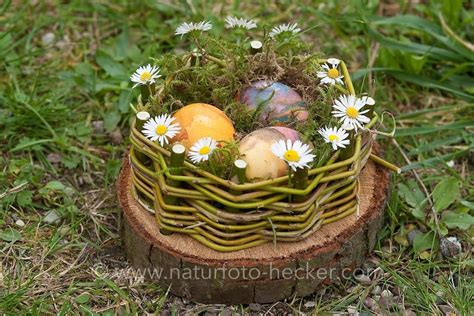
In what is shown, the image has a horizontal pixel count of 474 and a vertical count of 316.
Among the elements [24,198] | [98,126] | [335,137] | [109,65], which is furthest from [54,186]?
[335,137]

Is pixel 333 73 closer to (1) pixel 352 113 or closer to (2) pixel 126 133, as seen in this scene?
(1) pixel 352 113

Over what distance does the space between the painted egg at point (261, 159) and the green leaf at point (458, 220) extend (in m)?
0.69

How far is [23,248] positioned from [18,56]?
1.04 metres

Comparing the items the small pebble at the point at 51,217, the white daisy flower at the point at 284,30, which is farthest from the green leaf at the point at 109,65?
the white daisy flower at the point at 284,30

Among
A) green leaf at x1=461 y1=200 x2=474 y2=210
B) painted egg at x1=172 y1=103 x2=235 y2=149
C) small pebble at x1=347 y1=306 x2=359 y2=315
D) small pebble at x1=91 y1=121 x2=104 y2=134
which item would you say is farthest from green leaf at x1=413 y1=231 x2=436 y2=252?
small pebble at x1=91 y1=121 x2=104 y2=134

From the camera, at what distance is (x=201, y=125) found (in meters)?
2.21

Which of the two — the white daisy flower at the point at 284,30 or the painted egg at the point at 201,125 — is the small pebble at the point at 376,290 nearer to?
the painted egg at the point at 201,125

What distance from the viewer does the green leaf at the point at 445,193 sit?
8.57 ft

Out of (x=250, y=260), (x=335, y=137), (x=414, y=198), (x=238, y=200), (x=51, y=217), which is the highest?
(x=335, y=137)

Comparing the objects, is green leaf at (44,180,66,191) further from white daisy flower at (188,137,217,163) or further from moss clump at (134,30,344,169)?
white daisy flower at (188,137,217,163)

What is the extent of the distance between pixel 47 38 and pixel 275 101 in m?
1.44

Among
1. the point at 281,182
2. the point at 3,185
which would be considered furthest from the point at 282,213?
the point at 3,185

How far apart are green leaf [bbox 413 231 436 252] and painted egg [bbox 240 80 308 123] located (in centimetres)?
56

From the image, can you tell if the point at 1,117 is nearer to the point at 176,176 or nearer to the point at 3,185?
the point at 3,185
